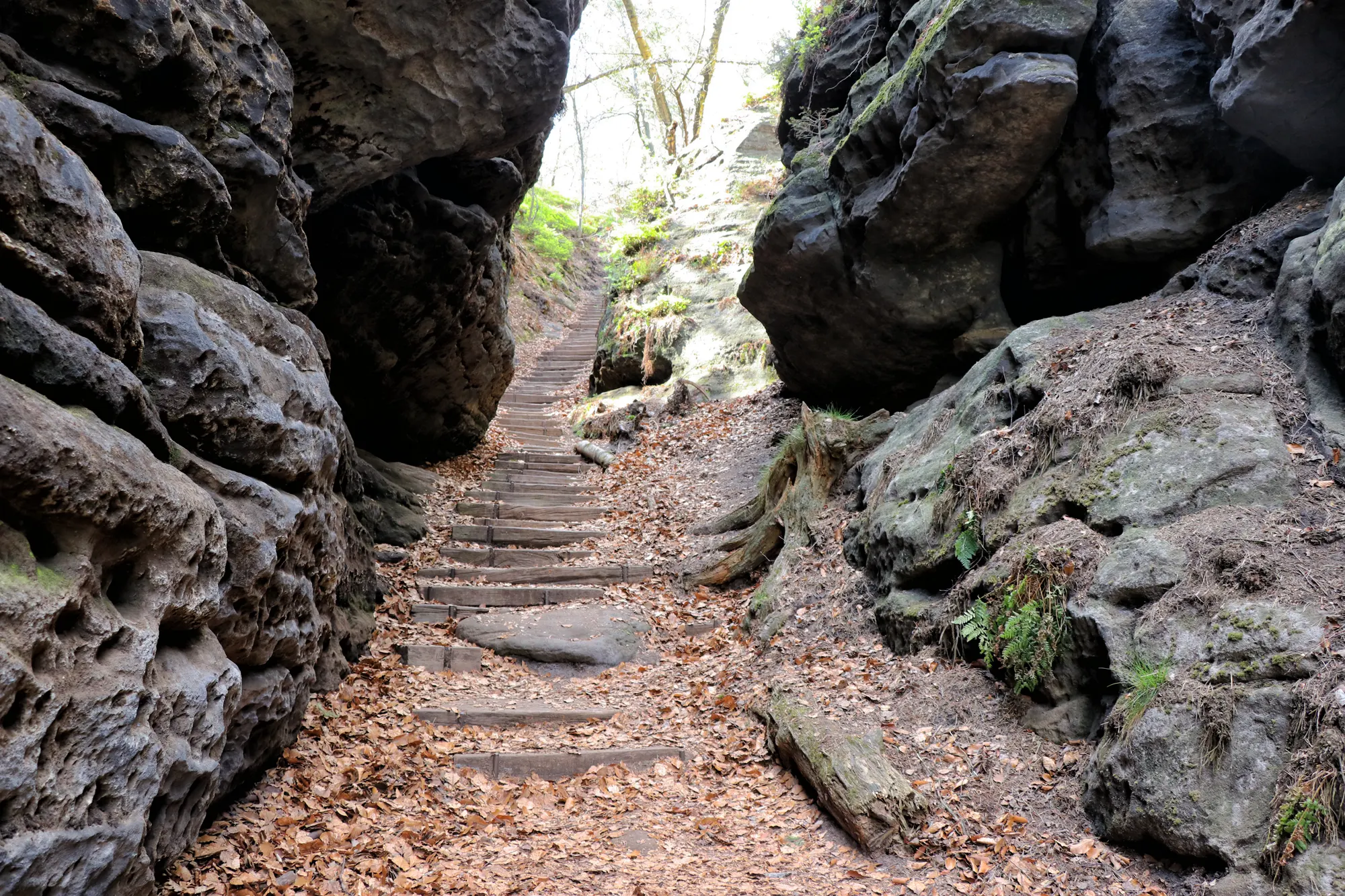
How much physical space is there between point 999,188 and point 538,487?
25.3 ft

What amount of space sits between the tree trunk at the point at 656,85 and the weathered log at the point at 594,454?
1460cm

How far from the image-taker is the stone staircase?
5996mm

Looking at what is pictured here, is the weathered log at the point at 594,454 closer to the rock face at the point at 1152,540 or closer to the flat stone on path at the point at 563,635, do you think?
the flat stone on path at the point at 563,635

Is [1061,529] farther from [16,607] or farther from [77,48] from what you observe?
[77,48]

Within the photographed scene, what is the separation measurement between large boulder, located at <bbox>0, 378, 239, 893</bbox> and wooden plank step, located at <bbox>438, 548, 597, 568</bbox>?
5743mm

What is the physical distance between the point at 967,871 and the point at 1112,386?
370 centimetres

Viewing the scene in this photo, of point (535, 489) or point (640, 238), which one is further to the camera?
point (640, 238)

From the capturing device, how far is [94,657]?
292 cm

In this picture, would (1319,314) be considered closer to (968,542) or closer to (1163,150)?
(968,542)

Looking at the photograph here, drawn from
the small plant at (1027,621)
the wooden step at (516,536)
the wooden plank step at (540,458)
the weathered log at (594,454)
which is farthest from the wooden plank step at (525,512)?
the small plant at (1027,621)

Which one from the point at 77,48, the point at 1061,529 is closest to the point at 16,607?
the point at 77,48

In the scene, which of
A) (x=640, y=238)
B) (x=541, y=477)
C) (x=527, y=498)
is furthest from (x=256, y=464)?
(x=640, y=238)

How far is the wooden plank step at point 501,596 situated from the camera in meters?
8.41

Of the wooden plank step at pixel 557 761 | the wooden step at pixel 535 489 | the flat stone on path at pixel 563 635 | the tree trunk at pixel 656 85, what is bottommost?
the wooden plank step at pixel 557 761
